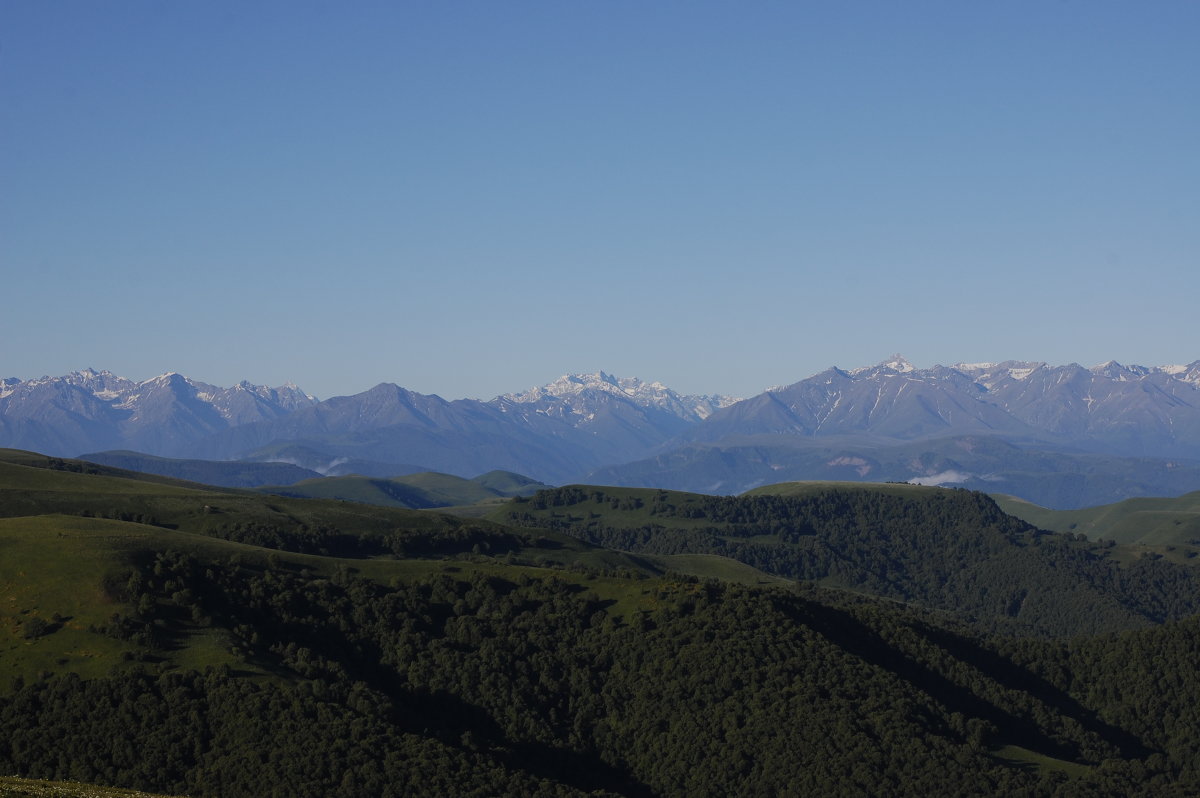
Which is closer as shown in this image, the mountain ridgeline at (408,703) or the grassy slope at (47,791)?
the grassy slope at (47,791)

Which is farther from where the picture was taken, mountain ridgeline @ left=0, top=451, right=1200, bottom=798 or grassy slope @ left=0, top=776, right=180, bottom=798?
mountain ridgeline @ left=0, top=451, right=1200, bottom=798

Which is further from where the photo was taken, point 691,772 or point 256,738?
point 691,772

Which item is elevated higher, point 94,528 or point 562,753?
point 94,528

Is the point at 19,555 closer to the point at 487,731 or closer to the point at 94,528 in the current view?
the point at 94,528

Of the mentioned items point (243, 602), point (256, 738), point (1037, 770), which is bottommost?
point (1037, 770)

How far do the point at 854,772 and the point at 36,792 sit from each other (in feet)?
364

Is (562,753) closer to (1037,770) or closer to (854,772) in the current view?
(854,772)

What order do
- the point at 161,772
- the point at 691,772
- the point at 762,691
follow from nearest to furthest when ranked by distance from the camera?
1. the point at 161,772
2. the point at 691,772
3. the point at 762,691

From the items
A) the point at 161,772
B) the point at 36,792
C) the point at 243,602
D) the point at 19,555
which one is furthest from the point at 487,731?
the point at 36,792

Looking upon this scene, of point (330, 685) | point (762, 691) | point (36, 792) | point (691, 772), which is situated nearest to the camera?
point (36, 792)

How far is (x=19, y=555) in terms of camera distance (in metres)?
173

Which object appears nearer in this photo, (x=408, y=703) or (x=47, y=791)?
(x=47, y=791)

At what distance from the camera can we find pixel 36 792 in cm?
8338

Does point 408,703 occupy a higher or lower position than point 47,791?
lower
